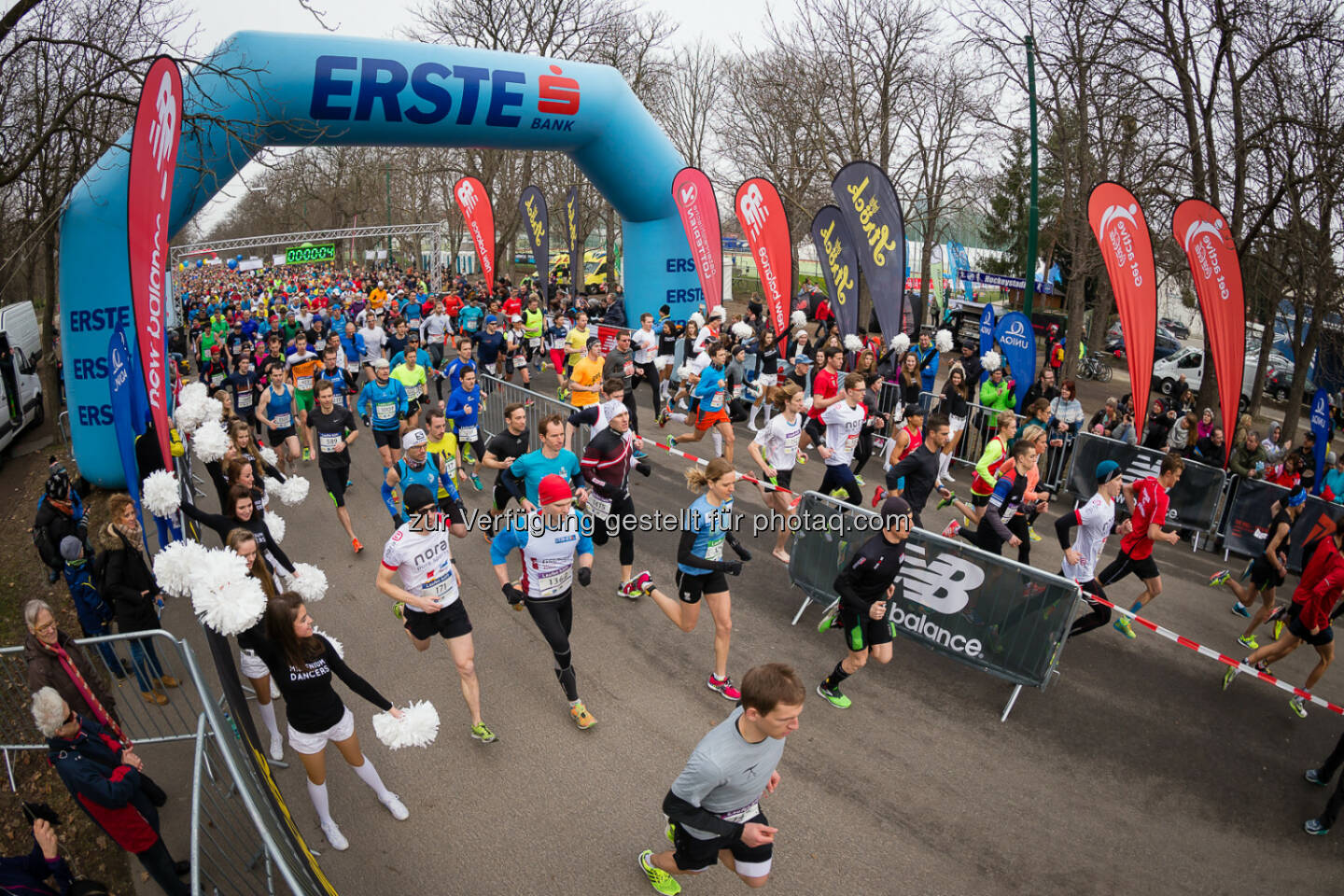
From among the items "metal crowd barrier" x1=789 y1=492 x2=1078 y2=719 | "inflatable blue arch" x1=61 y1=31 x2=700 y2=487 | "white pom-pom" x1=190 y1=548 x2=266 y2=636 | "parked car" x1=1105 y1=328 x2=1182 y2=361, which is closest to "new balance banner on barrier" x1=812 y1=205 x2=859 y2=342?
"inflatable blue arch" x1=61 y1=31 x2=700 y2=487

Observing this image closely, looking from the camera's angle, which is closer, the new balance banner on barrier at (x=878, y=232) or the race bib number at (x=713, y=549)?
the race bib number at (x=713, y=549)

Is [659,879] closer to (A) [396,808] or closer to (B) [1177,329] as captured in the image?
(A) [396,808]

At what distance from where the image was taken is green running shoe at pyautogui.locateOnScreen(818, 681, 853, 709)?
5.73 meters

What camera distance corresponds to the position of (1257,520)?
8930 millimetres

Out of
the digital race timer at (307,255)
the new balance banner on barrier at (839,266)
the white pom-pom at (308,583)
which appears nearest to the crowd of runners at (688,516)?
the white pom-pom at (308,583)

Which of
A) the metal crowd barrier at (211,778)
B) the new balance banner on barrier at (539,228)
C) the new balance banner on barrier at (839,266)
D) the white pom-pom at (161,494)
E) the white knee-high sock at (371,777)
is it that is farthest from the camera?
the new balance banner on barrier at (539,228)

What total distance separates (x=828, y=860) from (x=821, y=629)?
8.34 ft

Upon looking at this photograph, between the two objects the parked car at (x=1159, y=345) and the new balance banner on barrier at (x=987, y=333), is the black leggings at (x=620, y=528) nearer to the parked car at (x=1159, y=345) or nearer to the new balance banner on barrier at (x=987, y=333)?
the new balance banner on barrier at (x=987, y=333)

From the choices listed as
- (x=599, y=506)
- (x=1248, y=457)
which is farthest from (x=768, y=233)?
(x=599, y=506)

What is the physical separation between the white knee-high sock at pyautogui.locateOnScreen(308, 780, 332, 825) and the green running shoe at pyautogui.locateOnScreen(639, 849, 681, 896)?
1.86 meters

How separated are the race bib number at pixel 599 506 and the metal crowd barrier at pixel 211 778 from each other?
3290 mm

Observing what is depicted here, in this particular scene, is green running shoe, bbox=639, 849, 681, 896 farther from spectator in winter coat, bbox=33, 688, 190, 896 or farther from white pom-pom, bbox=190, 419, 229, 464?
white pom-pom, bbox=190, 419, 229, 464

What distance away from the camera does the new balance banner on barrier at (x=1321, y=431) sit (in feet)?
28.9

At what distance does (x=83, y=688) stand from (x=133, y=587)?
1215 mm
